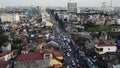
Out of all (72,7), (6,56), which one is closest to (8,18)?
(72,7)

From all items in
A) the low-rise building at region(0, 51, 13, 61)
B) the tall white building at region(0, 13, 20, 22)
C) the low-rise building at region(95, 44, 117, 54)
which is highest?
the low-rise building at region(95, 44, 117, 54)

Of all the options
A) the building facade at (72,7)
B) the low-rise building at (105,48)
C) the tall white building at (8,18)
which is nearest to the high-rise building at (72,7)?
the building facade at (72,7)

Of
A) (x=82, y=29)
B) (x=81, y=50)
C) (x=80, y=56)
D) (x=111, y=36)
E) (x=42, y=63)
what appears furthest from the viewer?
(x=82, y=29)

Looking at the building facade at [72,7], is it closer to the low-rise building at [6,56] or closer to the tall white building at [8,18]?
the tall white building at [8,18]

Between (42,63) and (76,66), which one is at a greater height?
(42,63)

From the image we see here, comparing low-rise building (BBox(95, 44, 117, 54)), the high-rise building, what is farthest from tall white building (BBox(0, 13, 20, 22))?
low-rise building (BBox(95, 44, 117, 54))

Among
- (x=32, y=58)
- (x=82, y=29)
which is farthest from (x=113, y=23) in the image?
(x=32, y=58)

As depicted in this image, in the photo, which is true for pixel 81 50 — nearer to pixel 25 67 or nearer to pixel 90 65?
pixel 90 65

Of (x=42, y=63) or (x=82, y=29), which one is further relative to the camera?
(x=82, y=29)

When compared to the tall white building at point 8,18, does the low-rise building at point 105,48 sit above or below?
above

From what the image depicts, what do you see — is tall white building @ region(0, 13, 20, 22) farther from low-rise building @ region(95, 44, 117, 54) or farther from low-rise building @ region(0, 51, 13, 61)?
low-rise building @ region(95, 44, 117, 54)

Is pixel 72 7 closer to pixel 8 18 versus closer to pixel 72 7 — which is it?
pixel 72 7
